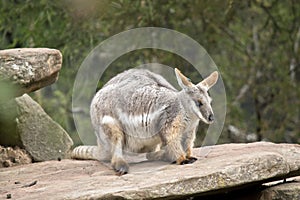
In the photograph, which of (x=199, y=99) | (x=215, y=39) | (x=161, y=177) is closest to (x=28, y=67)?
(x=199, y=99)

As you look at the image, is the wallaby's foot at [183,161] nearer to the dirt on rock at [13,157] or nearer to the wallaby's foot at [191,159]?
the wallaby's foot at [191,159]

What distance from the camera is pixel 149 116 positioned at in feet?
19.7

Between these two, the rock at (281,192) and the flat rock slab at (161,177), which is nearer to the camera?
the flat rock slab at (161,177)

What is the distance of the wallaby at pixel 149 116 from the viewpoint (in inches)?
229

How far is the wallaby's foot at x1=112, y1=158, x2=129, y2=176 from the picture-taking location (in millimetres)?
5770

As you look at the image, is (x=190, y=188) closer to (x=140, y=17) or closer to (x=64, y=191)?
(x=64, y=191)

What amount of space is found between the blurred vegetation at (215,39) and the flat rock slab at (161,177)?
14.7 ft

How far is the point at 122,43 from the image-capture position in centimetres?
1144

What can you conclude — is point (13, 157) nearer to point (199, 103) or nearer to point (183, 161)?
point (183, 161)

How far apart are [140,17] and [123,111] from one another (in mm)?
5634

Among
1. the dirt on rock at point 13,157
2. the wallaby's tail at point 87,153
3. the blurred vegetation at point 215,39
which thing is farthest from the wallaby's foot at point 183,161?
the blurred vegetation at point 215,39

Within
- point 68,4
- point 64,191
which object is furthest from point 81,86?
point 64,191

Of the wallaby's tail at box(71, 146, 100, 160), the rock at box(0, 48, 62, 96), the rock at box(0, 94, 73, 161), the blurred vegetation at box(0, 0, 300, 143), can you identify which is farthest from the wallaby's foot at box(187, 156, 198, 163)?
the blurred vegetation at box(0, 0, 300, 143)

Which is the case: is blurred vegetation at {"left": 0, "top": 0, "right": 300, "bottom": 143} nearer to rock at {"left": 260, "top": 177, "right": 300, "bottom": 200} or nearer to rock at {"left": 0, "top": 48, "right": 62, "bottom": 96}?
rock at {"left": 0, "top": 48, "right": 62, "bottom": 96}
